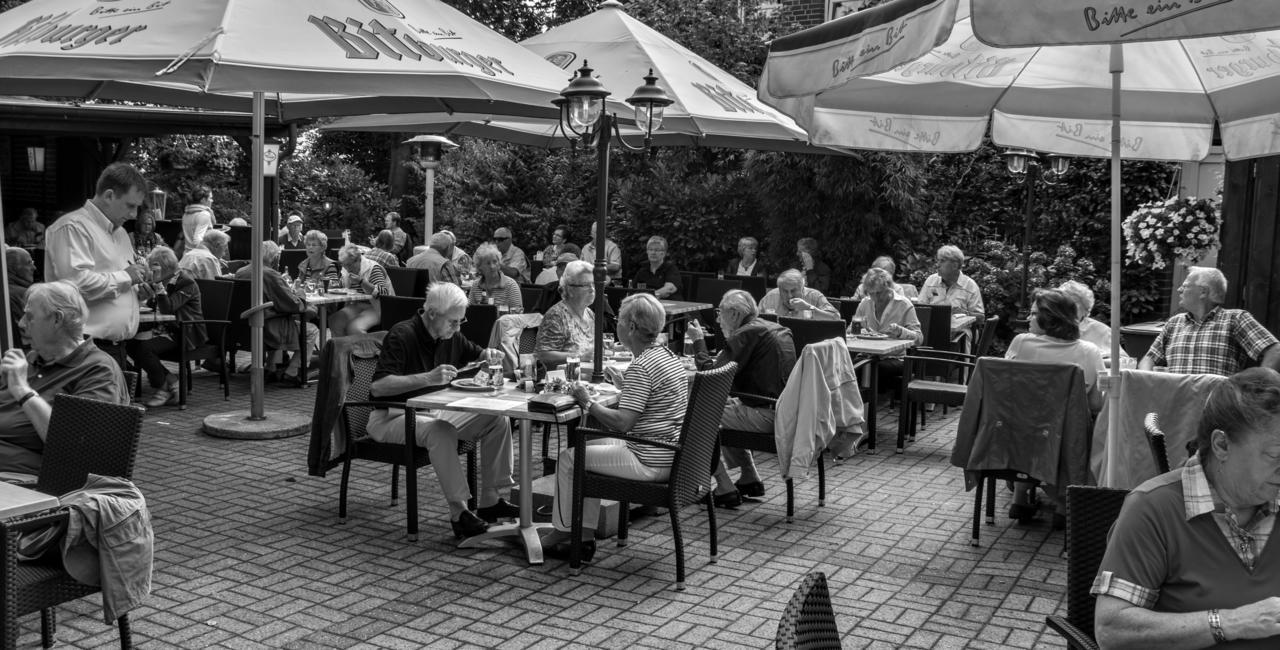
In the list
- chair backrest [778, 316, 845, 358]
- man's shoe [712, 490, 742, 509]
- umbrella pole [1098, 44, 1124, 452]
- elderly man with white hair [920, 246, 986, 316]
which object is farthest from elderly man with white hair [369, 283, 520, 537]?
elderly man with white hair [920, 246, 986, 316]

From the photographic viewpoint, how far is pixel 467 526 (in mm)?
5766

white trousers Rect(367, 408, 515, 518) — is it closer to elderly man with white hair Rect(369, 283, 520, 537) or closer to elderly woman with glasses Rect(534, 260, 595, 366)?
elderly man with white hair Rect(369, 283, 520, 537)

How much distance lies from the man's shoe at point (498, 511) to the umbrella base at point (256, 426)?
8.54ft

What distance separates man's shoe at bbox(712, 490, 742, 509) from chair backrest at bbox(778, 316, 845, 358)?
1.61m

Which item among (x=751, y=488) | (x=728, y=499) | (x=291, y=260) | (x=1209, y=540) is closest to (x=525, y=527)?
(x=728, y=499)

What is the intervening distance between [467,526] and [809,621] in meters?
3.88

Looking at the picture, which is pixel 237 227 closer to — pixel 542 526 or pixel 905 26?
pixel 542 526

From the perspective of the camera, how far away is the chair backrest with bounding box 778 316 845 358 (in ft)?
26.1

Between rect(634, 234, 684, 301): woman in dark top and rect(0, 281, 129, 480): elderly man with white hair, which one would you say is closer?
rect(0, 281, 129, 480): elderly man with white hair

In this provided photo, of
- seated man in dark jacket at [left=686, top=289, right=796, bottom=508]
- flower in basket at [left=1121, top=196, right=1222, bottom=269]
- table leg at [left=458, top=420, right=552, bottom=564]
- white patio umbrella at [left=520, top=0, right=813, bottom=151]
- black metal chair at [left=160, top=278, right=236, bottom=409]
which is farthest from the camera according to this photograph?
black metal chair at [left=160, top=278, right=236, bottom=409]

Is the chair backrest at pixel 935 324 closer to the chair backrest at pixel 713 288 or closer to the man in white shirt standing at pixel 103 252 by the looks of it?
the chair backrest at pixel 713 288

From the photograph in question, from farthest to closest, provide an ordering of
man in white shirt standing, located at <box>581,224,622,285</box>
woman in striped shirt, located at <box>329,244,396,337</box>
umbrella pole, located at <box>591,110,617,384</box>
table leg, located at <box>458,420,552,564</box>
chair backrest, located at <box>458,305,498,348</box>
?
A: man in white shirt standing, located at <box>581,224,622,285</box> < woman in striped shirt, located at <box>329,244,396,337</box> < chair backrest, located at <box>458,305,498,348</box> < umbrella pole, located at <box>591,110,617,384</box> < table leg, located at <box>458,420,552,564</box>

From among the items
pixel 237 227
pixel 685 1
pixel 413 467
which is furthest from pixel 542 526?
pixel 237 227

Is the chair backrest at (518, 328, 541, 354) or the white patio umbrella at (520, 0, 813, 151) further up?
the white patio umbrella at (520, 0, 813, 151)
